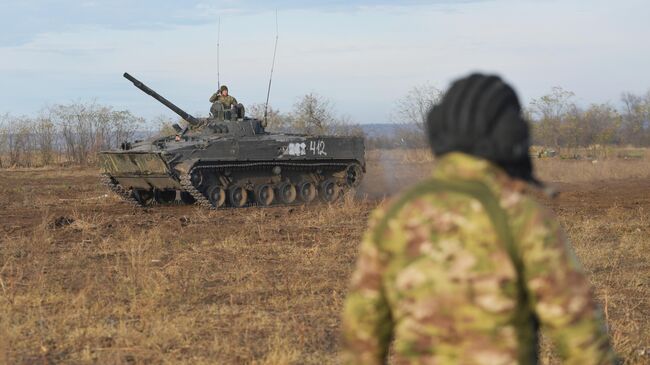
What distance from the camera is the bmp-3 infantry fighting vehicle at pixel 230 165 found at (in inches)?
751

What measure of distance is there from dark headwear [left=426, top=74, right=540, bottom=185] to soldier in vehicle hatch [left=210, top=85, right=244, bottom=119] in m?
18.7

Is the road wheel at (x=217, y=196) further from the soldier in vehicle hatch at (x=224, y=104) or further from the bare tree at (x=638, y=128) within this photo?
the bare tree at (x=638, y=128)

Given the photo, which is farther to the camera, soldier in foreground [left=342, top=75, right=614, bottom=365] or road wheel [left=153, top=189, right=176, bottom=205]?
road wheel [left=153, top=189, right=176, bottom=205]

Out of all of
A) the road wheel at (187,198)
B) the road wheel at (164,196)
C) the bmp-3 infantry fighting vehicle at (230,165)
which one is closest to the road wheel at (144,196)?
the bmp-3 infantry fighting vehicle at (230,165)

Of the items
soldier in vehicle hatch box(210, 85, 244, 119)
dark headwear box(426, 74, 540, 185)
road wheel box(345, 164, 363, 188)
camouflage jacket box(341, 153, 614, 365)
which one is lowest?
road wheel box(345, 164, 363, 188)

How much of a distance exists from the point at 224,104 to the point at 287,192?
7.68 feet

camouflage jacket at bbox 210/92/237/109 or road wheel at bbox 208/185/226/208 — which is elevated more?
camouflage jacket at bbox 210/92/237/109

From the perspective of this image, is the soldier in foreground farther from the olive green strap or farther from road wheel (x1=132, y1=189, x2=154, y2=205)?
road wheel (x1=132, y1=189, x2=154, y2=205)

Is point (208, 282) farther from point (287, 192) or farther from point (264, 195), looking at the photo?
point (287, 192)

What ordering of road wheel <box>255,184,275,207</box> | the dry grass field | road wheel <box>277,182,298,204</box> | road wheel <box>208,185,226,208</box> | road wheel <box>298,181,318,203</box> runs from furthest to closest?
road wheel <box>298,181,318,203</box> < road wheel <box>277,182,298,204</box> < road wheel <box>255,184,275,207</box> < road wheel <box>208,185,226,208</box> < the dry grass field

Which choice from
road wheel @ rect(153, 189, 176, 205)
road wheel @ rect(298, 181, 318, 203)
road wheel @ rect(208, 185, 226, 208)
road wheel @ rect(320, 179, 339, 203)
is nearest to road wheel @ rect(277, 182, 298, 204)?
road wheel @ rect(298, 181, 318, 203)

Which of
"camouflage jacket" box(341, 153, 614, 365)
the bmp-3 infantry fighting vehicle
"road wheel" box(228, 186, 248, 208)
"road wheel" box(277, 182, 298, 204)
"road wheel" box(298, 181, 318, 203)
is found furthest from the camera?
"road wheel" box(298, 181, 318, 203)

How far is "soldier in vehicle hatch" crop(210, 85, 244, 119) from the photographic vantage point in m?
21.4

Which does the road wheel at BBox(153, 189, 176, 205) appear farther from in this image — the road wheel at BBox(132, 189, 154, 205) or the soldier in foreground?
the soldier in foreground
